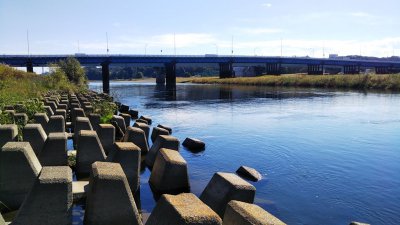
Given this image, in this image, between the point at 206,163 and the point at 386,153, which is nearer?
the point at 206,163

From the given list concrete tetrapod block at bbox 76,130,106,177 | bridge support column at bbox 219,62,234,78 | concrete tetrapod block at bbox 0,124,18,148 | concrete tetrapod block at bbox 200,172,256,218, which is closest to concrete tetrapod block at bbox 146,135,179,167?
concrete tetrapod block at bbox 76,130,106,177

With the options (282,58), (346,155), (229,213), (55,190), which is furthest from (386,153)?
(282,58)

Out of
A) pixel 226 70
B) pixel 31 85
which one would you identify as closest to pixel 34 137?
pixel 31 85

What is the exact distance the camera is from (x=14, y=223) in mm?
6711

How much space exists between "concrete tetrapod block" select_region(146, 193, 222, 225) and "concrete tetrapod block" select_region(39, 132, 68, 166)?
19.5 feet

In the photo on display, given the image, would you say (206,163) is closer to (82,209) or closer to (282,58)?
(82,209)

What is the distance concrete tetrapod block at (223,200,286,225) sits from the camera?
547 centimetres

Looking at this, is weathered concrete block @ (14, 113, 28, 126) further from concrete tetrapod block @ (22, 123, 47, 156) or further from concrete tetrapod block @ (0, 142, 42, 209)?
concrete tetrapod block @ (0, 142, 42, 209)

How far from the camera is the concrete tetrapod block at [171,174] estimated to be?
10.1 meters

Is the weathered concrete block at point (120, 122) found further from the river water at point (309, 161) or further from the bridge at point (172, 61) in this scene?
the bridge at point (172, 61)

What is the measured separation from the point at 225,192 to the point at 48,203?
3.19 metres

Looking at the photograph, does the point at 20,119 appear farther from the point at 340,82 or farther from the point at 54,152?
the point at 340,82

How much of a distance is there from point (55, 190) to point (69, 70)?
51533 millimetres

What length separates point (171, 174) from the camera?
1014 centimetres
